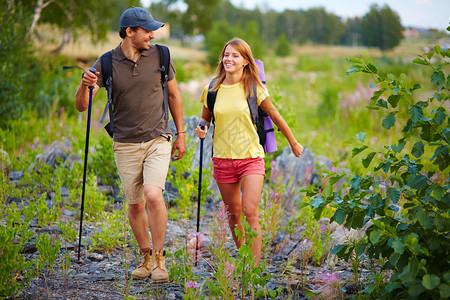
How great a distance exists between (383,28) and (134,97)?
58.8 feet

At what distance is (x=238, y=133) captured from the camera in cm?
387

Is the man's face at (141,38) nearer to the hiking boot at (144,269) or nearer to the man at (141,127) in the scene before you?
the man at (141,127)

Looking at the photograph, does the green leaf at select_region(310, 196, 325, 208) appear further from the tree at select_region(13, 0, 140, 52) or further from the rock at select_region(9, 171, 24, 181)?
the tree at select_region(13, 0, 140, 52)

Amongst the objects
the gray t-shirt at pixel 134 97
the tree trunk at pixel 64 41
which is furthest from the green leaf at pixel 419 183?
the tree trunk at pixel 64 41

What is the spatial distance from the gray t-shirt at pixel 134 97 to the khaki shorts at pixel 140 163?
7cm

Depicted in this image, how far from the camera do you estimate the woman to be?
12.6 feet

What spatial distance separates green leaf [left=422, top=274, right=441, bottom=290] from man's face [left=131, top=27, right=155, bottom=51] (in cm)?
258

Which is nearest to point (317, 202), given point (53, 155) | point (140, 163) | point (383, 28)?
point (140, 163)

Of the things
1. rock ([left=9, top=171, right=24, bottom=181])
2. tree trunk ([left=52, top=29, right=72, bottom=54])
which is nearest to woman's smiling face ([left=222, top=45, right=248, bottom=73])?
rock ([left=9, top=171, right=24, bottom=181])

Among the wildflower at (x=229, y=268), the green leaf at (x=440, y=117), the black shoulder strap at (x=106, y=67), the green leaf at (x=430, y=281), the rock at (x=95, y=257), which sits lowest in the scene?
the rock at (x=95, y=257)

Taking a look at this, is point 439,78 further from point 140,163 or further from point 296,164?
point 296,164

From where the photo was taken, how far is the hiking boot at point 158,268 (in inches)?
149

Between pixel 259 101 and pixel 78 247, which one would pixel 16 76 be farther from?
pixel 259 101

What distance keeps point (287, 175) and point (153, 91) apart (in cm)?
287
